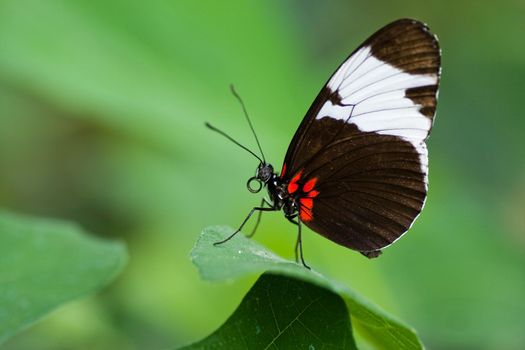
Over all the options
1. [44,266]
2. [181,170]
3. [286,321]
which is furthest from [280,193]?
[181,170]

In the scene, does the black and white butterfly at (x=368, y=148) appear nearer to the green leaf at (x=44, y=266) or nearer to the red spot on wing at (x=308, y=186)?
the red spot on wing at (x=308, y=186)

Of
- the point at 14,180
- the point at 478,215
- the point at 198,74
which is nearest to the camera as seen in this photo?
the point at 198,74

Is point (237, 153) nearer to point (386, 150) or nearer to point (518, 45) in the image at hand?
point (386, 150)

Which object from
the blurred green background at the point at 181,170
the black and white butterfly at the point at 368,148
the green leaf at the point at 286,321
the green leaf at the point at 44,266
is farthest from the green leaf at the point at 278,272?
the blurred green background at the point at 181,170

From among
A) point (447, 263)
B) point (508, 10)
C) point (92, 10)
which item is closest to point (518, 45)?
point (508, 10)

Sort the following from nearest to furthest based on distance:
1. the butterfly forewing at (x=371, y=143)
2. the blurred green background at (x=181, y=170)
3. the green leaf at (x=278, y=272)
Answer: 1. the green leaf at (x=278, y=272)
2. the butterfly forewing at (x=371, y=143)
3. the blurred green background at (x=181, y=170)

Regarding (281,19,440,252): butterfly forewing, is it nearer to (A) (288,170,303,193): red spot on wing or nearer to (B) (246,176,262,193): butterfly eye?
(A) (288,170,303,193): red spot on wing
